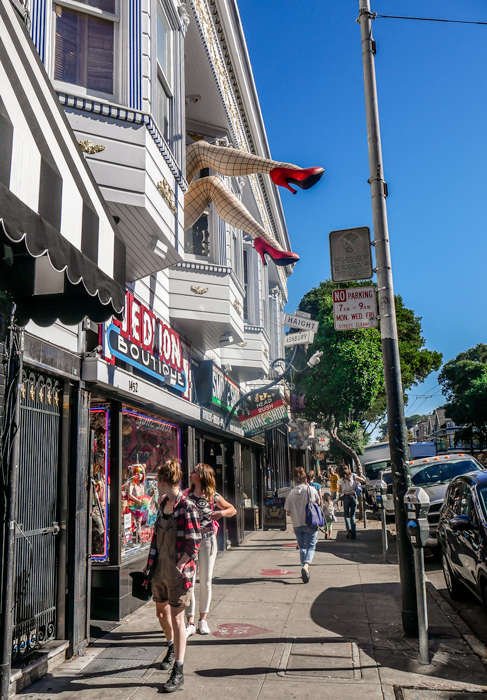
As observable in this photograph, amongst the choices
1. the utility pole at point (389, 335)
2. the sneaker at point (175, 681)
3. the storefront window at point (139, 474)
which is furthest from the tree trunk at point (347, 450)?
the sneaker at point (175, 681)

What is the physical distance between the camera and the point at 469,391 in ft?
214

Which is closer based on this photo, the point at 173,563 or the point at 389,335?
the point at 173,563

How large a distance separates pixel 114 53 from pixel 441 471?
11918 millimetres

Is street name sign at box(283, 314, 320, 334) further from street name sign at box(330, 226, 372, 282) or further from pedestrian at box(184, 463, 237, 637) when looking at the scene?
pedestrian at box(184, 463, 237, 637)

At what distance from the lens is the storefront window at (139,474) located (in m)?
8.01

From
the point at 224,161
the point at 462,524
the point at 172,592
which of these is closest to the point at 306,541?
the point at 462,524

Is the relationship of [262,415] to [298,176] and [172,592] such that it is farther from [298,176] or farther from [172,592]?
[172,592]

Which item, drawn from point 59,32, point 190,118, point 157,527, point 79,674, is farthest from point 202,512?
point 190,118

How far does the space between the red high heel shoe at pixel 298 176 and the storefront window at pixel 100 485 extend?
4.87 metres

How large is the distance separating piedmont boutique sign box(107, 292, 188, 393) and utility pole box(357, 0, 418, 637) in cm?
333

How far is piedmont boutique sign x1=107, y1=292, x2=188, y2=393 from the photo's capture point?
746cm

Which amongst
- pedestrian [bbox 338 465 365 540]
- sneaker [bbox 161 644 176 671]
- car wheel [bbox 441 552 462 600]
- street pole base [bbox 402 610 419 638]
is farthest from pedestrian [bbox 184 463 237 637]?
pedestrian [bbox 338 465 365 540]

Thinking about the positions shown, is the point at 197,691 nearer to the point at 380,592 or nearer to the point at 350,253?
the point at 380,592

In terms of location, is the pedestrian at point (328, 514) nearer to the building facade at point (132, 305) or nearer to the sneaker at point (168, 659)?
the building facade at point (132, 305)
